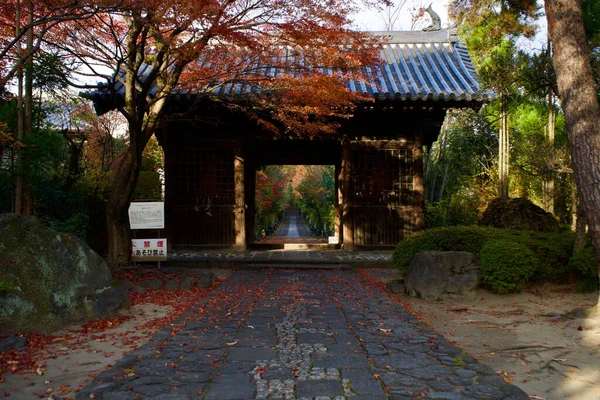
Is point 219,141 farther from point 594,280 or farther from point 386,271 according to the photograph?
point 594,280

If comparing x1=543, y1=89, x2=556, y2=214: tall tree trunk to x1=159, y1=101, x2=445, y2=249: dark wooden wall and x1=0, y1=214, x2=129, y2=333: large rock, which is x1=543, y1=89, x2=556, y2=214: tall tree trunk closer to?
x1=159, y1=101, x2=445, y2=249: dark wooden wall

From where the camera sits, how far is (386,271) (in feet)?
29.7

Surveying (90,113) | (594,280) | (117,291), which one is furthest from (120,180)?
(90,113)

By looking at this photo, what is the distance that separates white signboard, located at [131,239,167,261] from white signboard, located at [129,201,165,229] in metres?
0.28

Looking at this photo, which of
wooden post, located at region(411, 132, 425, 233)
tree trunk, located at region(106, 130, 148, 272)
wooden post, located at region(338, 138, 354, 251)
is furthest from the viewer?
wooden post, located at region(338, 138, 354, 251)

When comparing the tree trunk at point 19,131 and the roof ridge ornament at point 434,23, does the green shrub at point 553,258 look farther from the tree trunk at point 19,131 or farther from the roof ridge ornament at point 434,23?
the roof ridge ornament at point 434,23

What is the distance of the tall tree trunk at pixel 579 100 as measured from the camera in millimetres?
4645

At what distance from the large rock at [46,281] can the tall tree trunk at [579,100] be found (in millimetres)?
5211

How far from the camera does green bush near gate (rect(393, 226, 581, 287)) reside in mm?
6223

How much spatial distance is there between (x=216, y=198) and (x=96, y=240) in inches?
116

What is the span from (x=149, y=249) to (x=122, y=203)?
1.28 meters

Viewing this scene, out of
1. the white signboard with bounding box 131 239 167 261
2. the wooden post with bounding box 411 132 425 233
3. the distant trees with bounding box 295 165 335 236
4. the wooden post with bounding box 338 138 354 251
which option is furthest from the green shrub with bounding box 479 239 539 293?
the distant trees with bounding box 295 165 335 236

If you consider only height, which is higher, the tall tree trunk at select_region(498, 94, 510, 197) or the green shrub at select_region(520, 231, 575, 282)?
the tall tree trunk at select_region(498, 94, 510, 197)

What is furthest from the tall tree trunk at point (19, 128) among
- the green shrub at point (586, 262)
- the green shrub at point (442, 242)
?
the green shrub at point (586, 262)
